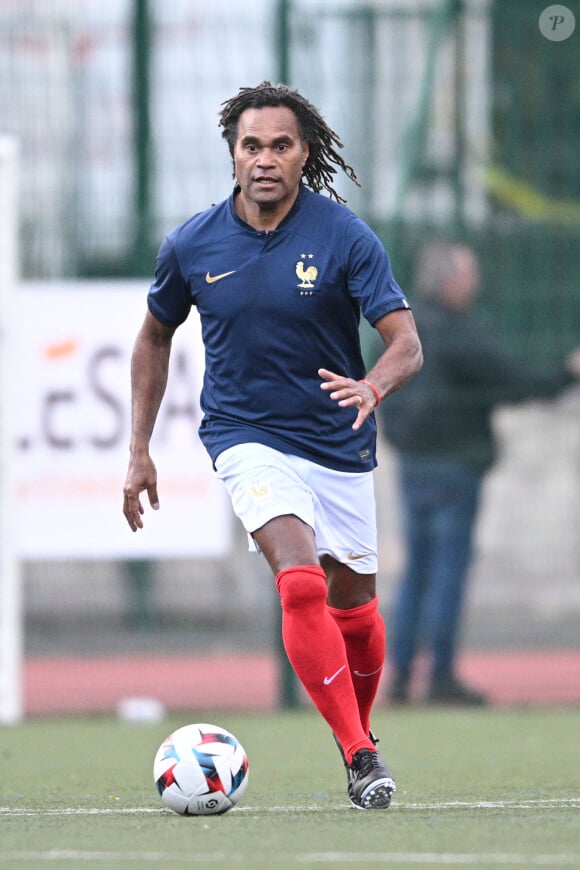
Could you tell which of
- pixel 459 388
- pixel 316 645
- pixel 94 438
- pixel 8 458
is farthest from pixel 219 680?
pixel 316 645

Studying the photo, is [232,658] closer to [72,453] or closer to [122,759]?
[72,453]

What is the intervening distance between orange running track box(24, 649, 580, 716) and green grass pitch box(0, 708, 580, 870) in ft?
1.38

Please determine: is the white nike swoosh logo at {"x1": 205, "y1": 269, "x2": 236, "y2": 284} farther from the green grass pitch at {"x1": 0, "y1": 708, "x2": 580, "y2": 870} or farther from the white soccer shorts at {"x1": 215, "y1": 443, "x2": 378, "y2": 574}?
the green grass pitch at {"x1": 0, "y1": 708, "x2": 580, "y2": 870}

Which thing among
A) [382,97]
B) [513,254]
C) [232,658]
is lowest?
[232,658]

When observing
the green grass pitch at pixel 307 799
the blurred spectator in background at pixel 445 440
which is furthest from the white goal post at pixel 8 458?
the blurred spectator in background at pixel 445 440

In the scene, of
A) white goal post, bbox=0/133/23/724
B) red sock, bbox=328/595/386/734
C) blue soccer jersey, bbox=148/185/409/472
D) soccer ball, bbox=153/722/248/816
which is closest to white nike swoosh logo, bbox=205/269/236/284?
blue soccer jersey, bbox=148/185/409/472

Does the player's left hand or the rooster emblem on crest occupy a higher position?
the rooster emblem on crest

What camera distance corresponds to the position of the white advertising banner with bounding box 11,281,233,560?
9.26m

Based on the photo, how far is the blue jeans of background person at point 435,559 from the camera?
9.68 meters

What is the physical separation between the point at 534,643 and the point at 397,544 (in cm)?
94

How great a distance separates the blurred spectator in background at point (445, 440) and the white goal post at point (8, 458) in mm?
2025

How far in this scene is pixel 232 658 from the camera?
32.4ft

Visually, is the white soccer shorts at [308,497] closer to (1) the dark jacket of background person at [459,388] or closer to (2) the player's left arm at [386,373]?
(2) the player's left arm at [386,373]

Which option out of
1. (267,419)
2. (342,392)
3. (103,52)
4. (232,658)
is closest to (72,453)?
(232,658)
